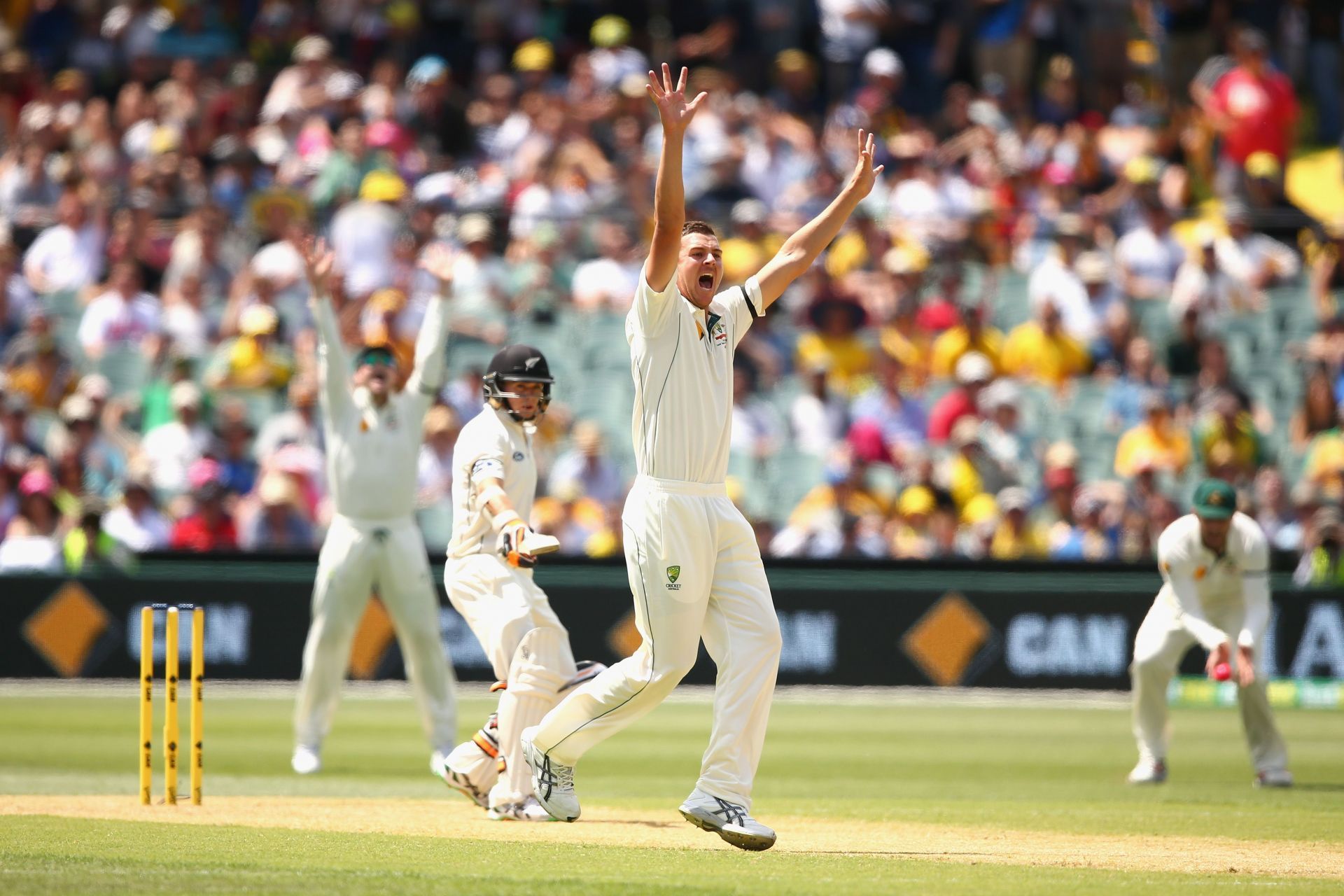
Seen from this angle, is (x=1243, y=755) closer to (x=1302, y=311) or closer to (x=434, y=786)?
(x=434, y=786)

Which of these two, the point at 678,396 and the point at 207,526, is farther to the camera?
the point at 207,526

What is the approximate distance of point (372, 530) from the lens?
11.4 metres

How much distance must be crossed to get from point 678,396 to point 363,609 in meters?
4.46

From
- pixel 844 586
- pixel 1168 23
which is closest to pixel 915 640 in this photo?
pixel 844 586

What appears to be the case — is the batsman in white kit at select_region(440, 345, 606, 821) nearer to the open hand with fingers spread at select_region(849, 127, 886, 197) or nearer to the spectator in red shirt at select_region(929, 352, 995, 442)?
the open hand with fingers spread at select_region(849, 127, 886, 197)

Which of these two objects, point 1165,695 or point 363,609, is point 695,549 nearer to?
point 363,609

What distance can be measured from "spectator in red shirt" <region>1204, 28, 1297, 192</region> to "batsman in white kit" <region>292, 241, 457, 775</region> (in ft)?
39.5

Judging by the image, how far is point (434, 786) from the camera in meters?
10.8

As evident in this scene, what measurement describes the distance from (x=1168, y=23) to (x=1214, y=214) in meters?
4.22

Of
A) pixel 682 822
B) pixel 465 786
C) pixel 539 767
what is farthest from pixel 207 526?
pixel 539 767

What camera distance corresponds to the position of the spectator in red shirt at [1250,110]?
20.9 metres

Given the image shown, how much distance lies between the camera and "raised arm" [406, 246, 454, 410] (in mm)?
11289

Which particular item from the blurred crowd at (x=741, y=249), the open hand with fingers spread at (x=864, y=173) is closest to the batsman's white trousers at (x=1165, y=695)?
the open hand with fingers spread at (x=864, y=173)

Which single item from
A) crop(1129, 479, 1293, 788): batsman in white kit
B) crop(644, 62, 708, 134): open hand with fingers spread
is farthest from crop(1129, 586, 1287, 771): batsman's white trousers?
crop(644, 62, 708, 134): open hand with fingers spread
